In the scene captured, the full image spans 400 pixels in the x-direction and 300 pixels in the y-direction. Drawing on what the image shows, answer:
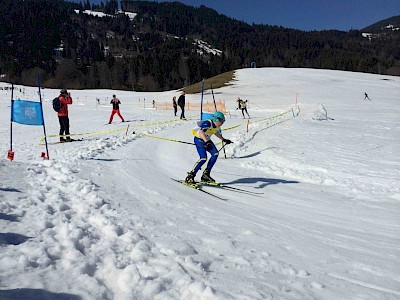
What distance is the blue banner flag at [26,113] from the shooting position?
10.3m

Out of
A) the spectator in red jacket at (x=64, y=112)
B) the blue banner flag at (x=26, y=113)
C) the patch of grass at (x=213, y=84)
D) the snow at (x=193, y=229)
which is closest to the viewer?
the snow at (x=193, y=229)

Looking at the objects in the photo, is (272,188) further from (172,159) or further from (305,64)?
(305,64)

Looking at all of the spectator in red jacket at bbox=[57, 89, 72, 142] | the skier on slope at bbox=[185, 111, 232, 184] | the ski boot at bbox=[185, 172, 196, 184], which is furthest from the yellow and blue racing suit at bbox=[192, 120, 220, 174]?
the spectator in red jacket at bbox=[57, 89, 72, 142]

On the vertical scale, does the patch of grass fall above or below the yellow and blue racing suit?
above

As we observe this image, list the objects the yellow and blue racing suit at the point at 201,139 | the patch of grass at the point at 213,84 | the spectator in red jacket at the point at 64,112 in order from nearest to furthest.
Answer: the yellow and blue racing suit at the point at 201,139
the spectator in red jacket at the point at 64,112
the patch of grass at the point at 213,84

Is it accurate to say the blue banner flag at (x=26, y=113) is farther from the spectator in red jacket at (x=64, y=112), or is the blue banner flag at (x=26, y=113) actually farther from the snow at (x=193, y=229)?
the spectator in red jacket at (x=64, y=112)

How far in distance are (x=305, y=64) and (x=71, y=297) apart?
173 metres

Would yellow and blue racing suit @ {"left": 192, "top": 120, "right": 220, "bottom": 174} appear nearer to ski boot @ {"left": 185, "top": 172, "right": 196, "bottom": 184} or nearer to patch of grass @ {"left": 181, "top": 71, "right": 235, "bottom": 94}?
ski boot @ {"left": 185, "top": 172, "right": 196, "bottom": 184}

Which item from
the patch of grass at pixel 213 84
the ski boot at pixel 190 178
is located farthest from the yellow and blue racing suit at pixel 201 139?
the patch of grass at pixel 213 84

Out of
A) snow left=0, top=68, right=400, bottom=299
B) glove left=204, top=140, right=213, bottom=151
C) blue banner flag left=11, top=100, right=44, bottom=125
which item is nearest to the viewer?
snow left=0, top=68, right=400, bottom=299

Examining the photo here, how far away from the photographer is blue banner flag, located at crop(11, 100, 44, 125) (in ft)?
33.7

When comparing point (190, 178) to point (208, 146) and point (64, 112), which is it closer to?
point (208, 146)

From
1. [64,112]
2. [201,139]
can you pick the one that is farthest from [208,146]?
[64,112]

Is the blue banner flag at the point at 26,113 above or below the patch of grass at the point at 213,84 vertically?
below
